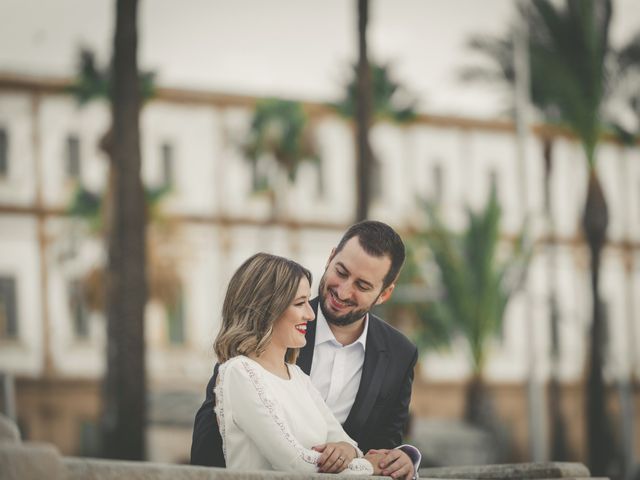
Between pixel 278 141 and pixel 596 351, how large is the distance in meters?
→ 23.1

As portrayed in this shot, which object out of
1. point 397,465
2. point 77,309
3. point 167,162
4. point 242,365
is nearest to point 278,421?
point 242,365

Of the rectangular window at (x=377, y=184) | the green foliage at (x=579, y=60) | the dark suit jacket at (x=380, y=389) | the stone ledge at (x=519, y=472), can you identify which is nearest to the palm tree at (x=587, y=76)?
the green foliage at (x=579, y=60)

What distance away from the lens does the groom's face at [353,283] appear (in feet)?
17.5

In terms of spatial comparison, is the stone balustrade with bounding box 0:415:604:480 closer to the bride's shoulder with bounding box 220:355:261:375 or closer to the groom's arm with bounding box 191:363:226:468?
the bride's shoulder with bounding box 220:355:261:375

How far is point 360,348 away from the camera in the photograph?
17.9ft

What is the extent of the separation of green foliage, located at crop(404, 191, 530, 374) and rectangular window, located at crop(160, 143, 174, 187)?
15854 millimetres

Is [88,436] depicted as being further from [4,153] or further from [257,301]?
[257,301]

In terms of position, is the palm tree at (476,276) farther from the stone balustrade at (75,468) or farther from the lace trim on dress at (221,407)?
the stone balustrade at (75,468)

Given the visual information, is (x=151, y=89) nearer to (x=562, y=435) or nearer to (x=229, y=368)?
(x=562, y=435)

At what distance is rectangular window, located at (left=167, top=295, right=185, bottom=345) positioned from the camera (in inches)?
2098

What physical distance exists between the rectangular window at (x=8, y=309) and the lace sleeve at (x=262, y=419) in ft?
152

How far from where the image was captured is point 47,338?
50.6 m

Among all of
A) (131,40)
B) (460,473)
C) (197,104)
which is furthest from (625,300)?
(460,473)

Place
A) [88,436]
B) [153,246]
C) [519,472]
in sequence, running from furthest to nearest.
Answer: [153,246] < [88,436] < [519,472]
